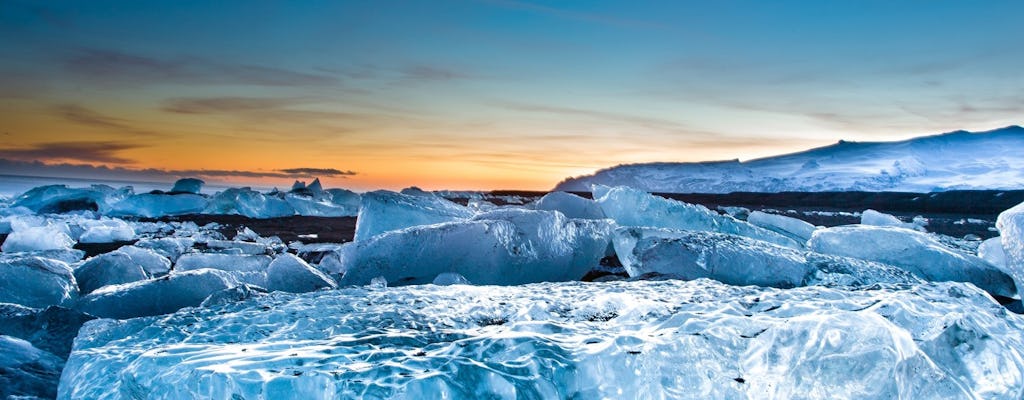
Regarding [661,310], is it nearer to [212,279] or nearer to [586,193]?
[212,279]

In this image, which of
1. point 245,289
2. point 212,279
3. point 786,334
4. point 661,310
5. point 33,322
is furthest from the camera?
point 212,279

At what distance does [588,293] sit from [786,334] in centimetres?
106

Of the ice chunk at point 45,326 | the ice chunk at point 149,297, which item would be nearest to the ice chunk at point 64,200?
the ice chunk at point 149,297

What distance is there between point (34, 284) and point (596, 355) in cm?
349

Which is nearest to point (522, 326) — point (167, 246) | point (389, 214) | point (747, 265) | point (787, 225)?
point (747, 265)

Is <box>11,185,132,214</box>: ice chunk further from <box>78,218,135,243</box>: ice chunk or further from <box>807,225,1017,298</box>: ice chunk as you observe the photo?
<box>807,225,1017,298</box>: ice chunk

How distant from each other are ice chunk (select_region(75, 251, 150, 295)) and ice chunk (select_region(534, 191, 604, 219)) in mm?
3417

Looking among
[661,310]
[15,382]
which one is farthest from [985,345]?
[15,382]

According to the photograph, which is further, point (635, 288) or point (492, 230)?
point (492, 230)

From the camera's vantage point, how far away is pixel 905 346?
1.48 m

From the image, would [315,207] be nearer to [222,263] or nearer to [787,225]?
[222,263]

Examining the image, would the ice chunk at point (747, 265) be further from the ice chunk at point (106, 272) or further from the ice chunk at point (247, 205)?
the ice chunk at point (247, 205)

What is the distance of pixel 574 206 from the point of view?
553 cm

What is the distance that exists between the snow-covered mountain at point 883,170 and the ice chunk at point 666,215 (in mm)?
28910
